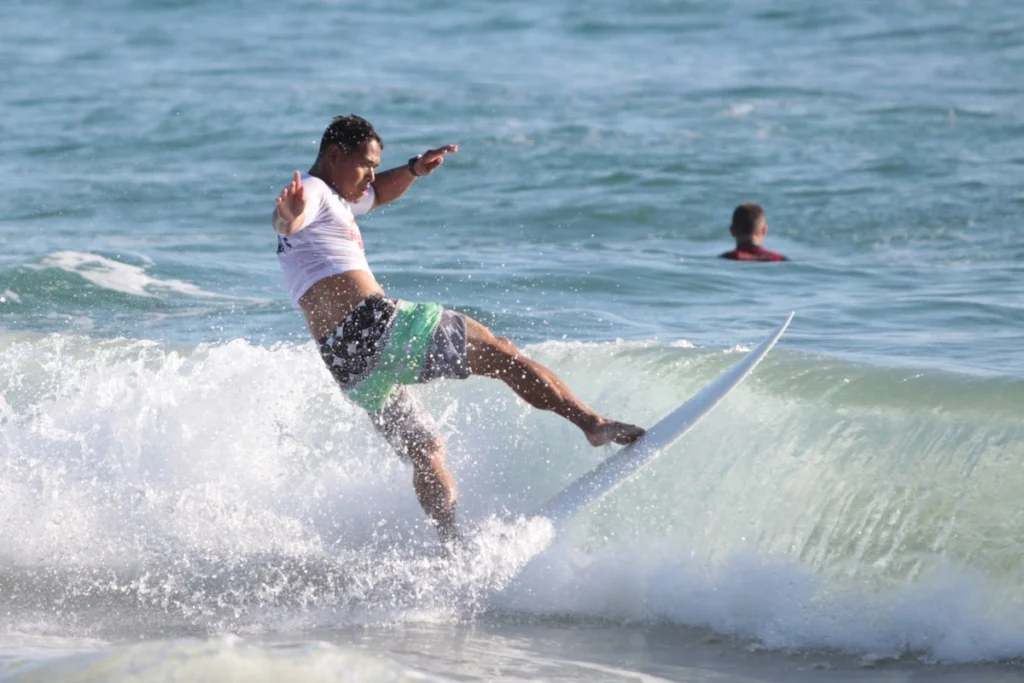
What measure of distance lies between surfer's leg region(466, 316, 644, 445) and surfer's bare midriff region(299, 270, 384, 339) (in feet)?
1.47

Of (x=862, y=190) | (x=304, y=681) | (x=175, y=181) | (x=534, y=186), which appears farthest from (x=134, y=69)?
(x=304, y=681)

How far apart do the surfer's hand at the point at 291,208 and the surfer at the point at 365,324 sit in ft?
0.09

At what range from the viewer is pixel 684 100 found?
20.2 m

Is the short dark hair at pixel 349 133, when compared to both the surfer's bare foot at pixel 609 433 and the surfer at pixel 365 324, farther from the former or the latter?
the surfer's bare foot at pixel 609 433

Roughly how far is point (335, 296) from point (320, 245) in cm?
21

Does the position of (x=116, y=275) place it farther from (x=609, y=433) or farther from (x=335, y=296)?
(x=609, y=433)

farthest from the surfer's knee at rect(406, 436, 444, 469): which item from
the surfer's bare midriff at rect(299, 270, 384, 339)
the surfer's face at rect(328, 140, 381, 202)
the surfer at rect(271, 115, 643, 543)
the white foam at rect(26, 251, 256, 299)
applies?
the white foam at rect(26, 251, 256, 299)

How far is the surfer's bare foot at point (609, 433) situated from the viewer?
5855 mm

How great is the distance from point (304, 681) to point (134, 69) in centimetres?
1995

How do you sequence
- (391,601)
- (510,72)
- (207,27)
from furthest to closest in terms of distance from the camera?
1. (207,27)
2. (510,72)
3. (391,601)

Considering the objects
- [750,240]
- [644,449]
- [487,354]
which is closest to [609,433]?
[644,449]

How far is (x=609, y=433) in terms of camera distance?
5859mm

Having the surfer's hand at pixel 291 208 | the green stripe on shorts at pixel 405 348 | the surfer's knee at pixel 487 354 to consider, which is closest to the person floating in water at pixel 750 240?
the surfer's knee at pixel 487 354

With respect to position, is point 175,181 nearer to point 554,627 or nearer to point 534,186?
point 534,186
